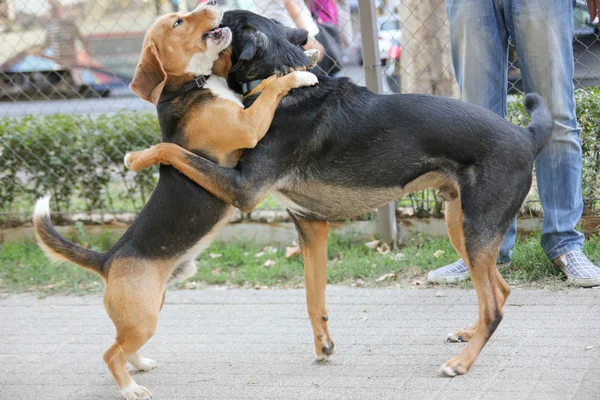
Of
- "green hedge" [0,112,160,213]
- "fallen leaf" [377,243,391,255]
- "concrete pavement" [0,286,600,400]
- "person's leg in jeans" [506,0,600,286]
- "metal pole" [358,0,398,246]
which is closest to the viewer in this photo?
"concrete pavement" [0,286,600,400]

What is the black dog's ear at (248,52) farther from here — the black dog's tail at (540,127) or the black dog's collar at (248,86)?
the black dog's tail at (540,127)

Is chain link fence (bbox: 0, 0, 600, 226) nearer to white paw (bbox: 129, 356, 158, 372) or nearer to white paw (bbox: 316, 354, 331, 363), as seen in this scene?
white paw (bbox: 316, 354, 331, 363)

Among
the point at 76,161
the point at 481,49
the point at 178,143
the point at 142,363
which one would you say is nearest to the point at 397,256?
the point at 481,49

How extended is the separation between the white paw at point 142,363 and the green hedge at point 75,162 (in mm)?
2593

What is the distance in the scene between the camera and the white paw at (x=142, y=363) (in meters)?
4.04

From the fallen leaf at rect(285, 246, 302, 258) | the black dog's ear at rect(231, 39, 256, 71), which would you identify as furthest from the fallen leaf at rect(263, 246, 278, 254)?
the black dog's ear at rect(231, 39, 256, 71)

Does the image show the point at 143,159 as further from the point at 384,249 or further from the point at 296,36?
the point at 384,249

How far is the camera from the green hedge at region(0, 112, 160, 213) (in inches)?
255

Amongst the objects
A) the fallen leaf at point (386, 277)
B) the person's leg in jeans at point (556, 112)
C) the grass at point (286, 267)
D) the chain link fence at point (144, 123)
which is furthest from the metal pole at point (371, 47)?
the person's leg in jeans at point (556, 112)

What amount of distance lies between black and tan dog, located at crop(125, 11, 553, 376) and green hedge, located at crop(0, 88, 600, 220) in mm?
2677

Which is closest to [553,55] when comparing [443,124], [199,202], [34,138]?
[443,124]

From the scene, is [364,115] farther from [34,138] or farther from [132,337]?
[34,138]

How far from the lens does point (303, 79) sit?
3701 millimetres

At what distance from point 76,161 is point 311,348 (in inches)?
129
